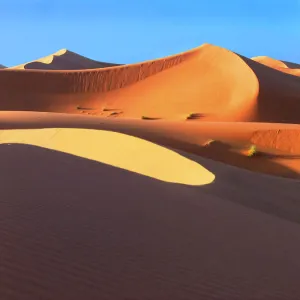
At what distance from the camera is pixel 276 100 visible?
30.5 metres

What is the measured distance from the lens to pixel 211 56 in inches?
1485

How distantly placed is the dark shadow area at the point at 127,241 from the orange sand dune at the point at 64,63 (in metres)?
62.1

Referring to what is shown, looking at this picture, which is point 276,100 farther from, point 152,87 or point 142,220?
point 142,220

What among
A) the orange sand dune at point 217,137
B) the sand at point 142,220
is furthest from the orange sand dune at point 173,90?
the sand at point 142,220

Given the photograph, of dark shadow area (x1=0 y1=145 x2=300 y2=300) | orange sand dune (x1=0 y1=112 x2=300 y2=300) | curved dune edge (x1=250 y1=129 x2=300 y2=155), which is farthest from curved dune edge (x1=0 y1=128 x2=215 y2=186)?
curved dune edge (x1=250 y1=129 x2=300 y2=155)

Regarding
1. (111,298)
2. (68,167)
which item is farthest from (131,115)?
(111,298)

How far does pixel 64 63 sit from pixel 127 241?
73.6 m

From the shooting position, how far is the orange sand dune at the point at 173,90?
99.7ft

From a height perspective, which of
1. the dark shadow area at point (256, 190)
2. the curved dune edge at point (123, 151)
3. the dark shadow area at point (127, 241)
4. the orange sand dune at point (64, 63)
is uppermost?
the orange sand dune at point (64, 63)

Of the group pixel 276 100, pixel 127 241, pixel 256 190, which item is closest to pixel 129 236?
pixel 127 241

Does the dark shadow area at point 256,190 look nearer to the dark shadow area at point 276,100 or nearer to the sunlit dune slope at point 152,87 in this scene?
the dark shadow area at point 276,100

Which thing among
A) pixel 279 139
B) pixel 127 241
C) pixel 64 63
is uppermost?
pixel 64 63

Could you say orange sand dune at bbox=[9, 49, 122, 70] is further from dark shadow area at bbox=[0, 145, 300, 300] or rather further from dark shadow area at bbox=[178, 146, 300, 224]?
dark shadow area at bbox=[0, 145, 300, 300]

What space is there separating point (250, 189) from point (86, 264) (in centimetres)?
715
